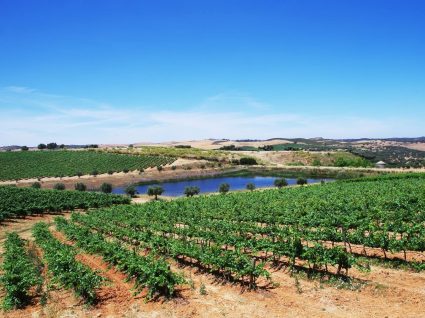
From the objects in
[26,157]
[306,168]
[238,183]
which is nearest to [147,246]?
[238,183]

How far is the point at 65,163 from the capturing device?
13262 centimetres

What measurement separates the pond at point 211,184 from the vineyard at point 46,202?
21080 mm

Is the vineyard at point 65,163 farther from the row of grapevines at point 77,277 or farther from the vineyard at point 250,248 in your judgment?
the row of grapevines at point 77,277

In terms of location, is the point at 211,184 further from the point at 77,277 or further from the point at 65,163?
the point at 77,277

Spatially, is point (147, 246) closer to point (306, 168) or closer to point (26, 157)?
point (306, 168)

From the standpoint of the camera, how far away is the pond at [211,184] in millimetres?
88188

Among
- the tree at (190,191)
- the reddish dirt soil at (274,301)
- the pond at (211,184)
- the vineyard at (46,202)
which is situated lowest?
the pond at (211,184)

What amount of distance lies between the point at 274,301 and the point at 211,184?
3264 inches

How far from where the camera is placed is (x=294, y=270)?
1930 centimetres

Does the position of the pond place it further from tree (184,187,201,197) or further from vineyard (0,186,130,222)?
vineyard (0,186,130,222)

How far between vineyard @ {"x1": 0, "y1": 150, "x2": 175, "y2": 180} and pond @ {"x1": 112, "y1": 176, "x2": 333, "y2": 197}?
2432 cm

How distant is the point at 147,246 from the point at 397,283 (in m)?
16.4

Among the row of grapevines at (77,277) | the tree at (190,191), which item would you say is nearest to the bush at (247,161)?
the tree at (190,191)

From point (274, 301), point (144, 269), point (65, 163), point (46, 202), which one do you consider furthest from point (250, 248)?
point (65, 163)
